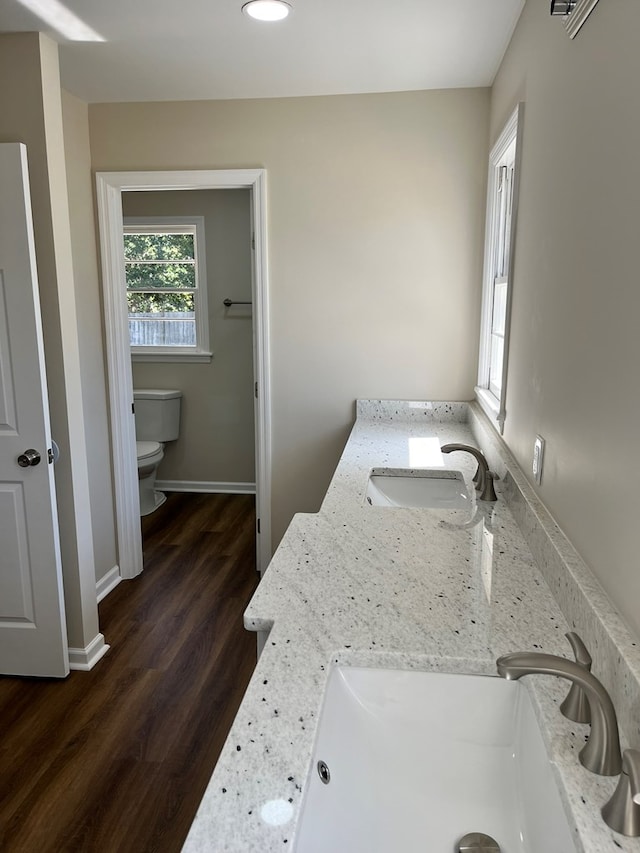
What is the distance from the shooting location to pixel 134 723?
232cm

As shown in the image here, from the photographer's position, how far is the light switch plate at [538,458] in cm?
162

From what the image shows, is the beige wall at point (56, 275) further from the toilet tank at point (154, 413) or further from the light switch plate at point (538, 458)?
the toilet tank at point (154, 413)

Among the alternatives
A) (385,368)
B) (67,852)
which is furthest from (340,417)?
(67,852)

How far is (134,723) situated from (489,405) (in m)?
1.84

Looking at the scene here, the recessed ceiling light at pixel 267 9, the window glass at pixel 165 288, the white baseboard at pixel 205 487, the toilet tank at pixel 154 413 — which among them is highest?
the recessed ceiling light at pixel 267 9

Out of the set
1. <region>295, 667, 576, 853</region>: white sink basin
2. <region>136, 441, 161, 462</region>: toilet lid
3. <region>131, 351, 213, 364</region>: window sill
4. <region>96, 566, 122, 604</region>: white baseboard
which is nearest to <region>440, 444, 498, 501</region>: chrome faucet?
<region>295, 667, 576, 853</region>: white sink basin

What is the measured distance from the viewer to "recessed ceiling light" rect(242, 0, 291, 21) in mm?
2053

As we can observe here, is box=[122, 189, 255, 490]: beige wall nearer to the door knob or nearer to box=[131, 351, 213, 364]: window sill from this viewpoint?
box=[131, 351, 213, 364]: window sill

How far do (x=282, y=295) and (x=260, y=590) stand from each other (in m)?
2.11

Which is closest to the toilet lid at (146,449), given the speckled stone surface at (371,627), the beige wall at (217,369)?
the beige wall at (217,369)

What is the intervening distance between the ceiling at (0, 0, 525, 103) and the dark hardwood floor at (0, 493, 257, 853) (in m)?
2.44

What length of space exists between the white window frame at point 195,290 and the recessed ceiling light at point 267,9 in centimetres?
264

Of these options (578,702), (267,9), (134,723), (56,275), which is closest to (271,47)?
(267,9)

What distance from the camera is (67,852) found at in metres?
1.78
